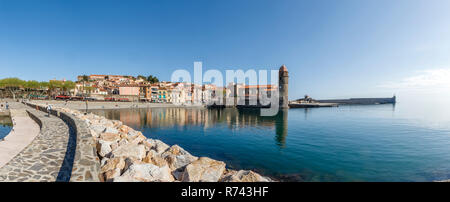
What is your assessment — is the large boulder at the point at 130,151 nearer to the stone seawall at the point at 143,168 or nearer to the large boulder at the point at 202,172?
the stone seawall at the point at 143,168

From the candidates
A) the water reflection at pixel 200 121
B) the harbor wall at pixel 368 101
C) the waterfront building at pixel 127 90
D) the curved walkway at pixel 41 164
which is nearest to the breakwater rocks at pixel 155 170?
the curved walkway at pixel 41 164

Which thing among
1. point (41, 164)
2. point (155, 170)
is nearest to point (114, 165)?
point (155, 170)

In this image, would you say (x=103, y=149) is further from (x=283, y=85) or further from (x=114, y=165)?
(x=283, y=85)

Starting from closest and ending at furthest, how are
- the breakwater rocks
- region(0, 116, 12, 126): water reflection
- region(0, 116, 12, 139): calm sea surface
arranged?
1. the breakwater rocks
2. region(0, 116, 12, 139): calm sea surface
3. region(0, 116, 12, 126): water reflection

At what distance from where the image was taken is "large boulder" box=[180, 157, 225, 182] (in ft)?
18.1

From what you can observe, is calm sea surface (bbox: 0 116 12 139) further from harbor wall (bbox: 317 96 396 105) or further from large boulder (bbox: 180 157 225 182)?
harbor wall (bbox: 317 96 396 105)

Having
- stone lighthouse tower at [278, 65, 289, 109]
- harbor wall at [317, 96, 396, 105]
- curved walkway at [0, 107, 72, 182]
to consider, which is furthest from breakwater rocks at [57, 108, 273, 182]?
harbor wall at [317, 96, 396, 105]

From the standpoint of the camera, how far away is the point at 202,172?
19.1 ft

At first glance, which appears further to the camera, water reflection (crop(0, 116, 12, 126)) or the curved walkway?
water reflection (crop(0, 116, 12, 126))
